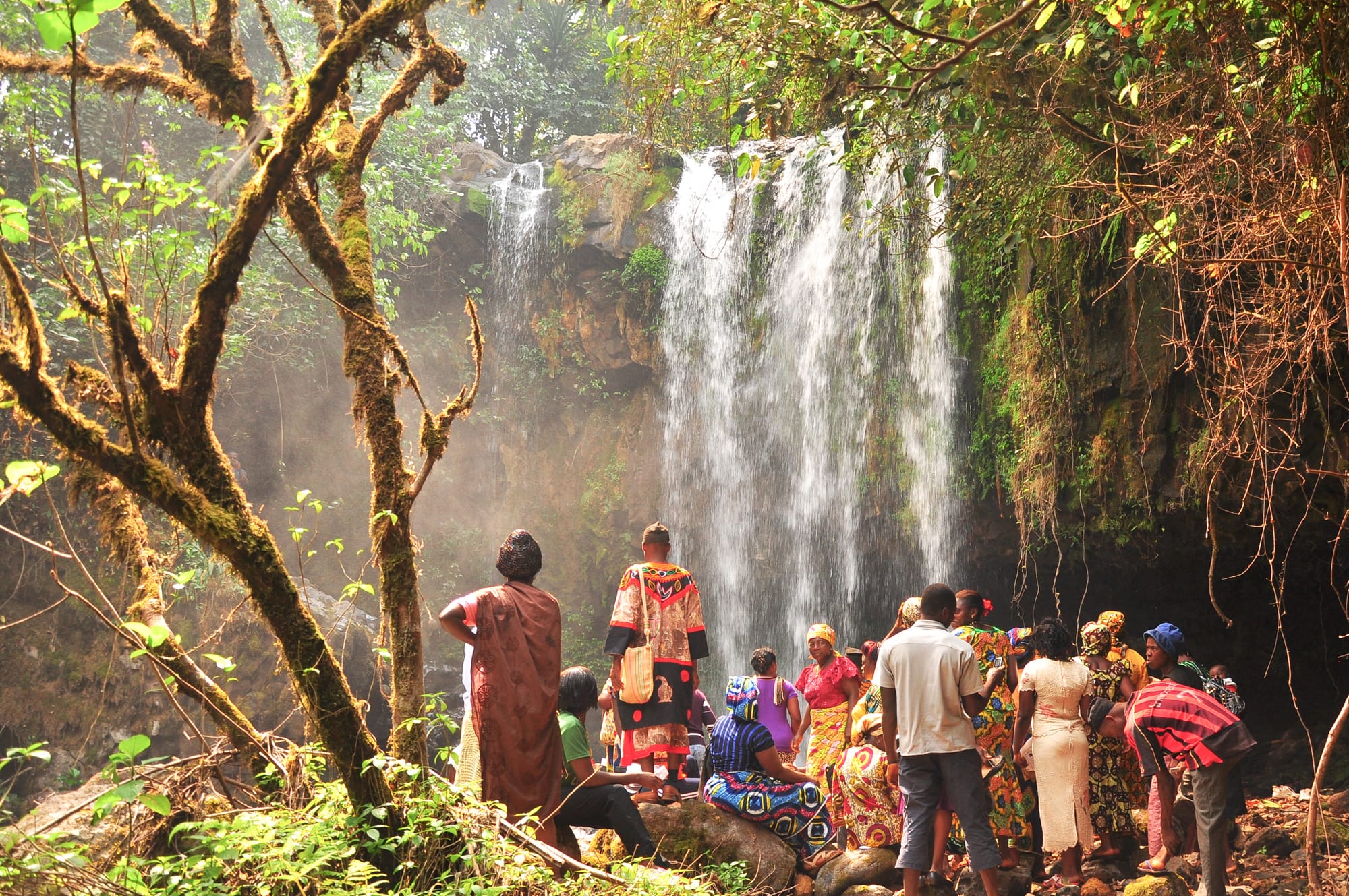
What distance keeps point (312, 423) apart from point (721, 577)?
8442 mm

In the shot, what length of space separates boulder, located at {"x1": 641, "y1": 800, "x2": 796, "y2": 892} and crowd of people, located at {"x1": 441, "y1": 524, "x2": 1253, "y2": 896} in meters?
0.08

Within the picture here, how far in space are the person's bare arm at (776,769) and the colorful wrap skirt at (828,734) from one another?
1.03 metres

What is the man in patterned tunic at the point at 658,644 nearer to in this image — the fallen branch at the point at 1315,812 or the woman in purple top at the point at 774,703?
the woman in purple top at the point at 774,703

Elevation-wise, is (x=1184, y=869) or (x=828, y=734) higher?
(x=828, y=734)

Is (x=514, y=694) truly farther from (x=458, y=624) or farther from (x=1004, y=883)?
(x=1004, y=883)

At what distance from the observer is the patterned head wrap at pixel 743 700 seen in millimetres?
5273

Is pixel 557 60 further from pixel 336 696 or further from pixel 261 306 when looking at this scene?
pixel 336 696

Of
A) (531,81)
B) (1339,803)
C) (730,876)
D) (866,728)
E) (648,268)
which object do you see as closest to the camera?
(730,876)

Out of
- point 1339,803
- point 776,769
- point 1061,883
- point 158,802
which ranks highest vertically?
point 158,802

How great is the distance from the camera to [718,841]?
5055mm

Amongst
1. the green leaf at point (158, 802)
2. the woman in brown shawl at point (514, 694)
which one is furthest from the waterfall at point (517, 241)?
the green leaf at point (158, 802)

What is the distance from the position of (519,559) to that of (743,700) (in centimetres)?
174

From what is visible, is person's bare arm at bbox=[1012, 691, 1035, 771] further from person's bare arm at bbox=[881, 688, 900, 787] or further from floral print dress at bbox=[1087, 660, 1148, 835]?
person's bare arm at bbox=[881, 688, 900, 787]

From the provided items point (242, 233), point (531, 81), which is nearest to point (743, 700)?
point (242, 233)
